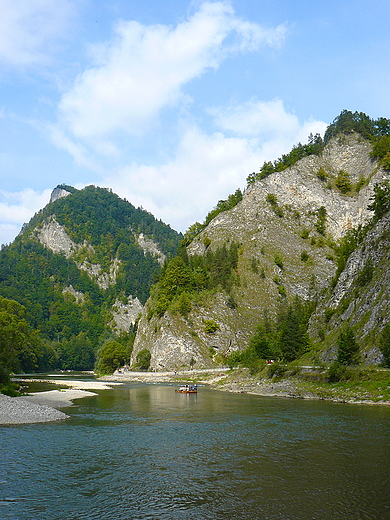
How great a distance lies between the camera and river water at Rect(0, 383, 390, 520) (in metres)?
19.5

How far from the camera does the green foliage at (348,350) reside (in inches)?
2623

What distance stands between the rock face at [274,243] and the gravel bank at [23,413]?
266 feet

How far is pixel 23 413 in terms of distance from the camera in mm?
42969

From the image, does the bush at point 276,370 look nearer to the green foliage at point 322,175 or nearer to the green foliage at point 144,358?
the green foliage at point 144,358

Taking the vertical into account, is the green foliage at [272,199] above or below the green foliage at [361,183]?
below

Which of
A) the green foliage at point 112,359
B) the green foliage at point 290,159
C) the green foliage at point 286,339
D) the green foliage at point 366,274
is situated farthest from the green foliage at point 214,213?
the green foliage at point 366,274

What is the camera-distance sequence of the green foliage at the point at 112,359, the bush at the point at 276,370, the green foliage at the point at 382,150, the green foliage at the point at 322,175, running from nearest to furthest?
the bush at the point at 276,370
the green foliage at the point at 382,150
the green foliage at the point at 112,359
the green foliage at the point at 322,175

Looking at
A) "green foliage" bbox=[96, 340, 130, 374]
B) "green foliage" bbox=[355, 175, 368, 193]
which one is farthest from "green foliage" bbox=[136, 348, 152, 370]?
"green foliage" bbox=[355, 175, 368, 193]

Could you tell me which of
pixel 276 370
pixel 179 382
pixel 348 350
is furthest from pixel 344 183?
pixel 348 350

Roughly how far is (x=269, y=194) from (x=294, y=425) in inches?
5125

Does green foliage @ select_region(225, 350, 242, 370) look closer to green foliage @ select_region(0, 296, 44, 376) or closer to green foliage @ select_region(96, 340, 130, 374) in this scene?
green foliage @ select_region(96, 340, 130, 374)

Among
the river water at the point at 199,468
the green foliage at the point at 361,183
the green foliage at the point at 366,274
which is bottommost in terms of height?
the river water at the point at 199,468

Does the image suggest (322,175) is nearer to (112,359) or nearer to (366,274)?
(366,274)

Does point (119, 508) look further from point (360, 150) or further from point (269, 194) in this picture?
point (360, 150)
